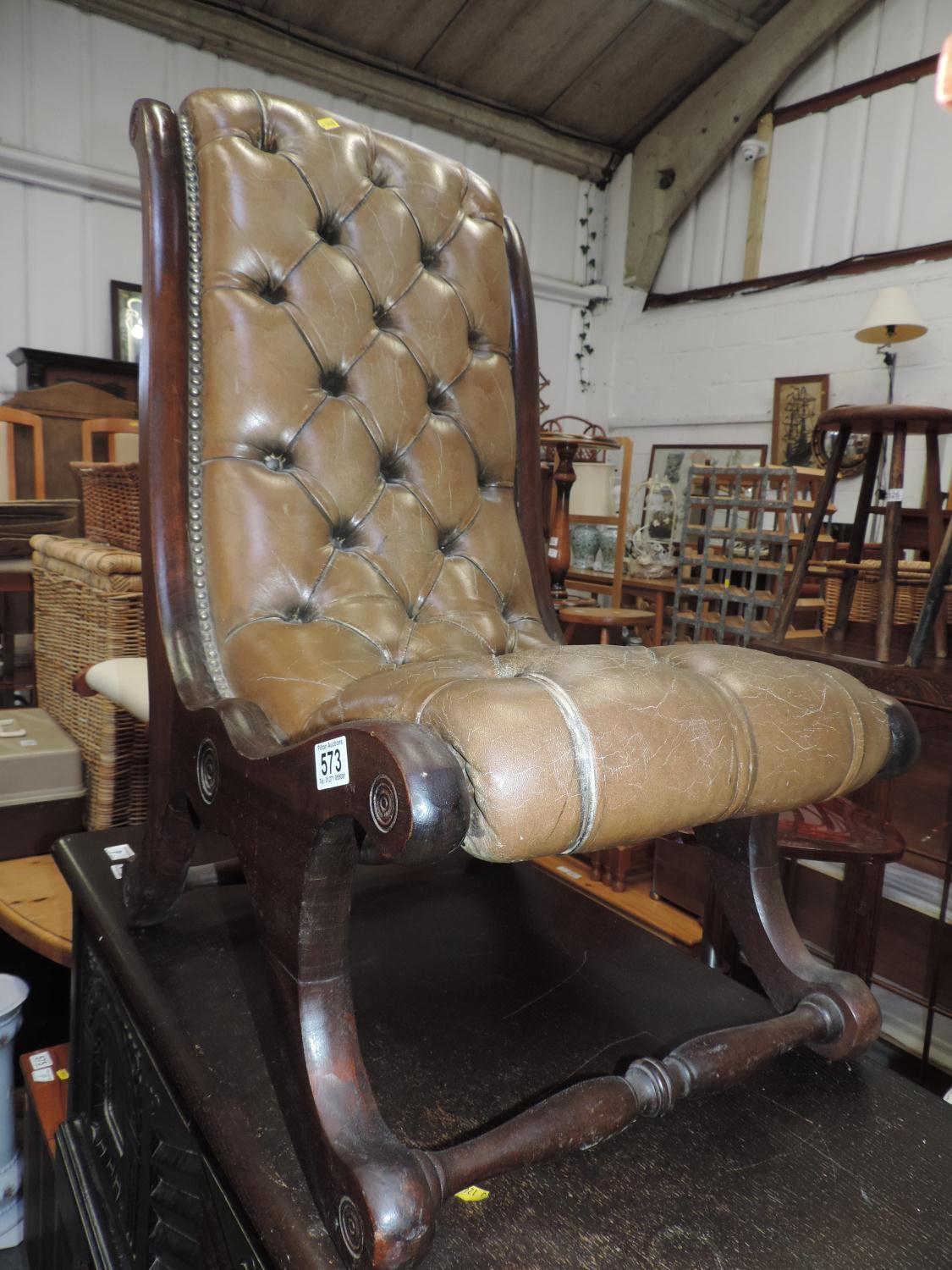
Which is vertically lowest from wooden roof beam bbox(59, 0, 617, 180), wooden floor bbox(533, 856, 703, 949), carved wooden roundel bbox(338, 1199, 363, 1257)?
wooden floor bbox(533, 856, 703, 949)

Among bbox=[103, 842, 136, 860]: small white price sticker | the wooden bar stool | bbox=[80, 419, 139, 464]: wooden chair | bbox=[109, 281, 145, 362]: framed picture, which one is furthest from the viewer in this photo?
bbox=[109, 281, 145, 362]: framed picture

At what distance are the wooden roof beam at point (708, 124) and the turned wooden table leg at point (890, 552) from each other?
3385 millimetres

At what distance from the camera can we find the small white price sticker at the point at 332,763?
521 millimetres

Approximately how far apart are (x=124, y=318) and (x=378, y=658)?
359 cm

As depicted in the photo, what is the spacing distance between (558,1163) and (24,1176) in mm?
948

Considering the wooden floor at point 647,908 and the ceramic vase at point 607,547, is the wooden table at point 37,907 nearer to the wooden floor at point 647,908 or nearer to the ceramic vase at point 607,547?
the wooden floor at point 647,908

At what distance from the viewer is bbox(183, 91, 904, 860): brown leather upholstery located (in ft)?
1.71

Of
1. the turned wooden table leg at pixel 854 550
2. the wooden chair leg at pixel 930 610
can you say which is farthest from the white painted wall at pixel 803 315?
the wooden chair leg at pixel 930 610

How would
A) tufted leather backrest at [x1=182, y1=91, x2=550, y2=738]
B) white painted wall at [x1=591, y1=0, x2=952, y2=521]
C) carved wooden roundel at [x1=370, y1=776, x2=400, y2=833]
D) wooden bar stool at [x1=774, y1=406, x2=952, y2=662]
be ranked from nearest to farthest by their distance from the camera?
carved wooden roundel at [x1=370, y1=776, x2=400, y2=833]
tufted leather backrest at [x1=182, y1=91, x2=550, y2=738]
wooden bar stool at [x1=774, y1=406, x2=952, y2=662]
white painted wall at [x1=591, y1=0, x2=952, y2=521]

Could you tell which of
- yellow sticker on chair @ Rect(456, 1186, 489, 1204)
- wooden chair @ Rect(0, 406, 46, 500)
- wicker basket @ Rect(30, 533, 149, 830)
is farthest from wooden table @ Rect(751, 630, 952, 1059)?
wooden chair @ Rect(0, 406, 46, 500)

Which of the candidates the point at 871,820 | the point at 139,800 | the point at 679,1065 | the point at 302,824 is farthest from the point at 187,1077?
the point at 139,800

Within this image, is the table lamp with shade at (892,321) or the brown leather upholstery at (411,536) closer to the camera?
the brown leather upholstery at (411,536)

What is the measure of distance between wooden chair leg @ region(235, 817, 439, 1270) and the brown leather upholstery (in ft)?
0.40

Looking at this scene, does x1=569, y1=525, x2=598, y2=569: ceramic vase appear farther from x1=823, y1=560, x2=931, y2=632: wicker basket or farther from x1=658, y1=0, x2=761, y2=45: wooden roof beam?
x1=658, y1=0, x2=761, y2=45: wooden roof beam
